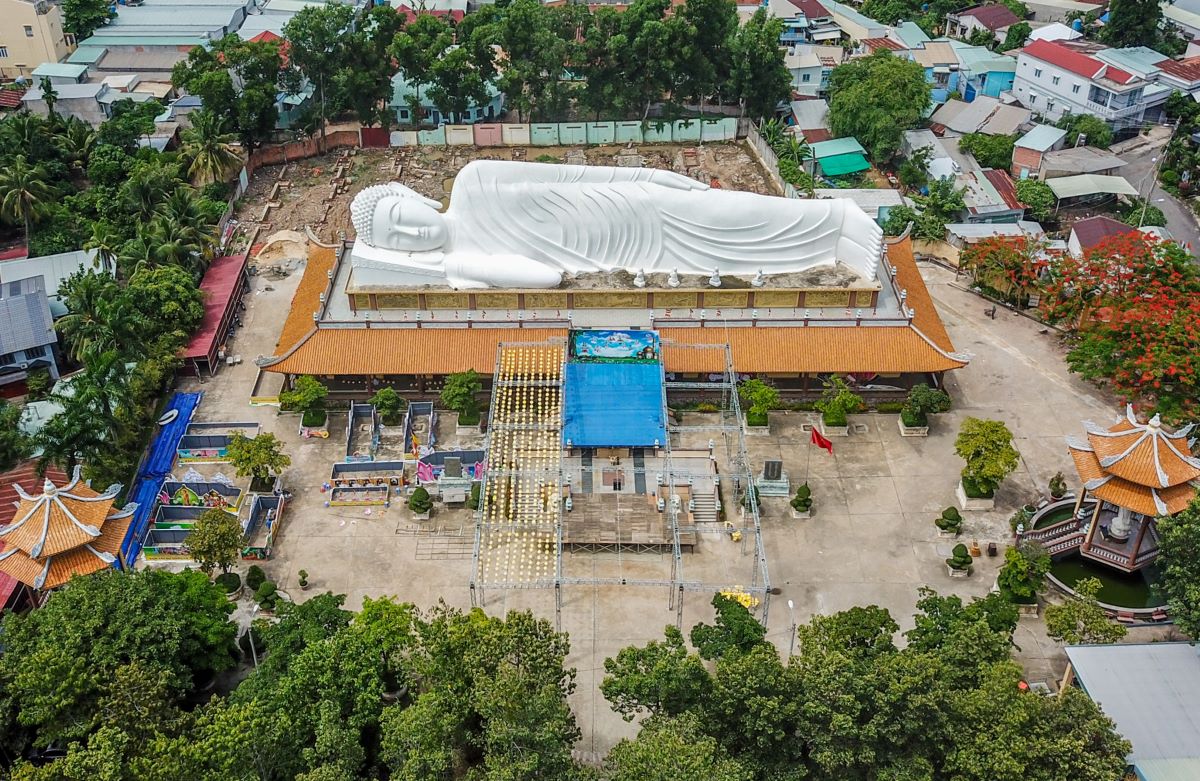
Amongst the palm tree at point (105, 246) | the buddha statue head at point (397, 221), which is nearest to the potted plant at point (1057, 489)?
the buddha statue head at point (397, 221)

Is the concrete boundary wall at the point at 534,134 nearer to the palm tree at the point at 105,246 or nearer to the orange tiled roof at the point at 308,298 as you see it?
the palm tree at the point at 105,246

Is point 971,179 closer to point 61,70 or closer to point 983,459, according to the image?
point 983,459

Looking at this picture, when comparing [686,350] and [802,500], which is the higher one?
[686,350]

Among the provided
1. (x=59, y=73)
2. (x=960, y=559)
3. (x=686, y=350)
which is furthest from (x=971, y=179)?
(x=59, y=73)

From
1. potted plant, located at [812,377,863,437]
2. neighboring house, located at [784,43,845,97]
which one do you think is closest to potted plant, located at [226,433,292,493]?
potted plant, located at [812,377,863,437]

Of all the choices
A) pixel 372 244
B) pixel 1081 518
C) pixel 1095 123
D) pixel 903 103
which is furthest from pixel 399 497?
pixel 1095 123

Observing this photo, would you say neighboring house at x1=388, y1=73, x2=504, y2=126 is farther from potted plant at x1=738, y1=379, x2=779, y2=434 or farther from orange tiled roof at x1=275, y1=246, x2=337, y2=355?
potted plant at x1=738, y1=379, x2=779, y2=434

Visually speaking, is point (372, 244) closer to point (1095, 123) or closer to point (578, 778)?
point (578, 778)
